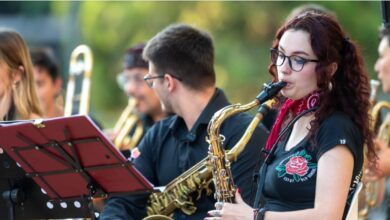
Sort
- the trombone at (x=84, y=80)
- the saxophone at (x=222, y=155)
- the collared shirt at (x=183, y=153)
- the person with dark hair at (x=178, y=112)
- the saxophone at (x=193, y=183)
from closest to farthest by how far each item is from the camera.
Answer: the saxophone at (x=222, y=155), the saxophone at (x=193, y=183), the collared shirt at (x=183, y=153), the person with dark hair at (x=178, y=112), the trombone at (x=84, y=80)

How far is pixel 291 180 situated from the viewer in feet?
13.4

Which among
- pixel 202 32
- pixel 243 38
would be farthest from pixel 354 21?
pixel 202 32

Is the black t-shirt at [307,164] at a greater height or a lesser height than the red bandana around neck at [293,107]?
lesser

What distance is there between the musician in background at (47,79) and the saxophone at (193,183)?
8.49ft

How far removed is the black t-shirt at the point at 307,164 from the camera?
4.00 metres

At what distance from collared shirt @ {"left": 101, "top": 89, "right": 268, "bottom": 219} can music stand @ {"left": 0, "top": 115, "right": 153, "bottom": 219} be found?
0.64m

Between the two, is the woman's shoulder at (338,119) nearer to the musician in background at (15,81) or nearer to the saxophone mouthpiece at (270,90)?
the saxophone mouthpiece at (270,90)

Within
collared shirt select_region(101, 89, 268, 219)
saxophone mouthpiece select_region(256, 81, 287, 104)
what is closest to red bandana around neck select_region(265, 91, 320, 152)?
saxophone mouthpiece select_region(256, 81, 287, 104)

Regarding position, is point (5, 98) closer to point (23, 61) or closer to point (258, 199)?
point (23, 61)

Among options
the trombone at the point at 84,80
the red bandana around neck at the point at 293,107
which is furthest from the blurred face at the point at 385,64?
the trombone at the point at 84,80

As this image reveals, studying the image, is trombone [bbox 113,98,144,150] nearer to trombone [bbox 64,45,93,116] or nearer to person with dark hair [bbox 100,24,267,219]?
trombone [bbox 64,45,93,116]

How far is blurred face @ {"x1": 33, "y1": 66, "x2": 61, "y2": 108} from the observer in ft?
25.5

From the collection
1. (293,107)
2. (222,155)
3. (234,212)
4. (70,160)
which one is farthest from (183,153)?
(234,212)

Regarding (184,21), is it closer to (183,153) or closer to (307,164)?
(183,153)
